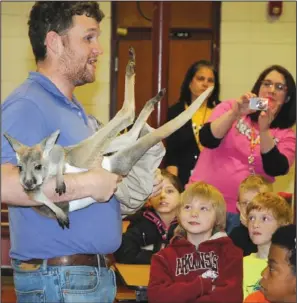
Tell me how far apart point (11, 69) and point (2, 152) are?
414cm

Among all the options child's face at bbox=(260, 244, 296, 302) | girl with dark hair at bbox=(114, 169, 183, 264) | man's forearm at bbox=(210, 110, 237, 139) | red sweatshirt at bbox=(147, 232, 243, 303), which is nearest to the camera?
child's face at bbox=(260, 244, 296, 302)

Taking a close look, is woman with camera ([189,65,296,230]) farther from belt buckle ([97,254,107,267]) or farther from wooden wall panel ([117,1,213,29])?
wooden wall panel ([117,1,213,29])

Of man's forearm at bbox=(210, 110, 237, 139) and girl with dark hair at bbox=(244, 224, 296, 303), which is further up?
man's forearm at bbox=(210, 110, 237, 139)

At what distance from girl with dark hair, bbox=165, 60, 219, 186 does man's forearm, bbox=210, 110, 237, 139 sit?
55 centimetres

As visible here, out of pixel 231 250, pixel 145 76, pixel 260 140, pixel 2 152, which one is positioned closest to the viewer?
pixel 2 152

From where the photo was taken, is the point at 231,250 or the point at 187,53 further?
the point at 187,53

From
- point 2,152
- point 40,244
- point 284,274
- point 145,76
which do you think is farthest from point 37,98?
point 145,76

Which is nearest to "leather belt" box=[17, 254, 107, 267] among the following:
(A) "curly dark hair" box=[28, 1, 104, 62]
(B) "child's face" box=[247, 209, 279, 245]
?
(A) "curly dark hair" box=[28, 1, 104, 62]

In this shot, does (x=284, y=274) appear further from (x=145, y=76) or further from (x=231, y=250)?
(x=145, y=76)

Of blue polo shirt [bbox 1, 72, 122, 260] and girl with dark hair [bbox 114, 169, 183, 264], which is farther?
girl with dark hair [bbox 114, 169, 183, 264]

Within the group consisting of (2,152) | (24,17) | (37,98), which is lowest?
(2,152)

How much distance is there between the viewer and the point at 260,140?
128 inches

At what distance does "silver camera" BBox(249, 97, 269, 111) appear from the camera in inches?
122

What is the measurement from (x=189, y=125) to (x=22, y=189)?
87.4 inches
